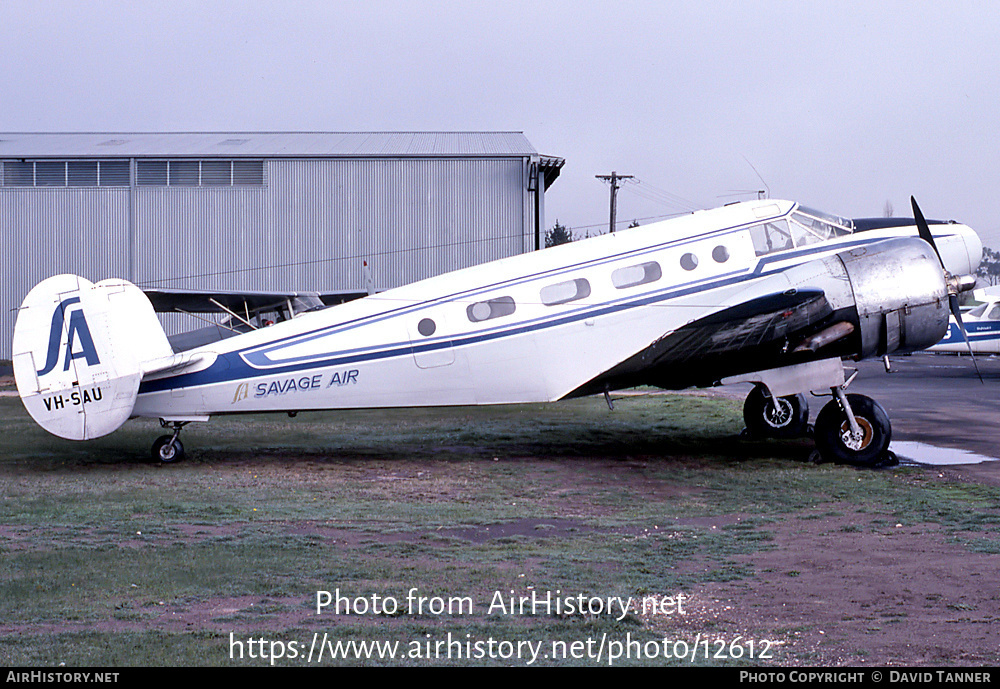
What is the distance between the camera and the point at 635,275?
13.2 meters

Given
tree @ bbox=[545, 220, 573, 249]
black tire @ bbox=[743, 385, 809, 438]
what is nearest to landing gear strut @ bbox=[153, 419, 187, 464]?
black tire @ bbox=[743, 385, 809, 438]

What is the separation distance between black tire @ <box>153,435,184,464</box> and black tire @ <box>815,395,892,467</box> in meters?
9.50

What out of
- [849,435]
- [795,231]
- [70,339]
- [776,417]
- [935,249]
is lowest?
[776,417]

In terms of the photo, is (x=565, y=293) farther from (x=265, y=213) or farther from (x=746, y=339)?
(x=265, y=213)

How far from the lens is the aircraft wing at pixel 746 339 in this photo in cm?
1246

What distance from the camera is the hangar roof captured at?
41.6 meters

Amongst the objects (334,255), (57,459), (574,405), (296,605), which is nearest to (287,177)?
(334,255)

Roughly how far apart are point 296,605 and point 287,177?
122 ft

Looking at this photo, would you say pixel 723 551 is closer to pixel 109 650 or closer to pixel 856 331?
pixel 109 650

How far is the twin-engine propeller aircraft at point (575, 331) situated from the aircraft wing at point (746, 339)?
3 cm

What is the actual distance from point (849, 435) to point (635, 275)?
3.75m

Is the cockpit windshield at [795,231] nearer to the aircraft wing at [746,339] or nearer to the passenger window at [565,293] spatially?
the aircraft wing at [746,339]

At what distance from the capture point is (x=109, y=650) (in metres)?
5.32

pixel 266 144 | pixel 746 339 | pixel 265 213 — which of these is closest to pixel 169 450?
pixel 746 339
